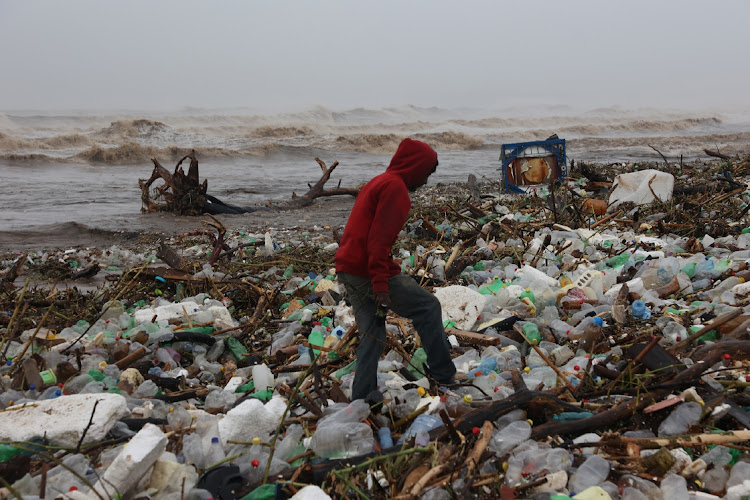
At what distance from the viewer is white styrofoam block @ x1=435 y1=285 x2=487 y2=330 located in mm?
3920

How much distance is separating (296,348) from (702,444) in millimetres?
2362

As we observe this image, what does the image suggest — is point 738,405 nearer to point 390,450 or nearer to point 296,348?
point 390,450

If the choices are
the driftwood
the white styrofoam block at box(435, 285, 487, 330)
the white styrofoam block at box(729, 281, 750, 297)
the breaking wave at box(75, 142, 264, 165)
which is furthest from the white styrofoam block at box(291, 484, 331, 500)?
the breaking wave at box(75, 142, 264, 165)

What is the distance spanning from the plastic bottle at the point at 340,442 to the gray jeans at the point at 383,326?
0.43m

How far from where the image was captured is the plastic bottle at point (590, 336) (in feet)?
10.6

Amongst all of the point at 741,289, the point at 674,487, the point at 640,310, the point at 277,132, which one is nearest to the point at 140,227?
the point at 640,310

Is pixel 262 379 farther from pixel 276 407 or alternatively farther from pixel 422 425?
pixel 422 425

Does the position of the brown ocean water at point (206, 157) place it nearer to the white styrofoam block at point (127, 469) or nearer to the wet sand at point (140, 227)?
the wet sand at point (140, 227)

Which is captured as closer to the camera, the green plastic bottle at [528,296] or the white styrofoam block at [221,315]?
the green plastic bottle at [528,296]

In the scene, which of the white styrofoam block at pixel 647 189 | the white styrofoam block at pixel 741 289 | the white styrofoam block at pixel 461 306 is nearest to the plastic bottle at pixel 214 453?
the white styrofoam block at pixel 461 306

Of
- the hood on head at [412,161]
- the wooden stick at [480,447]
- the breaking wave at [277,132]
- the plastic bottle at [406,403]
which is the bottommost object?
the plastic bottle at [406,403]

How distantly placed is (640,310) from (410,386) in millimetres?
1626

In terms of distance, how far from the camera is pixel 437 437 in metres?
2.34

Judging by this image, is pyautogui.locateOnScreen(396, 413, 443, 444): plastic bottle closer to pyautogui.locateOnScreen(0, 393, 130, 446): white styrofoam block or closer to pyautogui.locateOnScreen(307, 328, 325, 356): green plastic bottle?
pyautogui.locateOnScreen(0, 393, 130, 446): white styrofoam block
